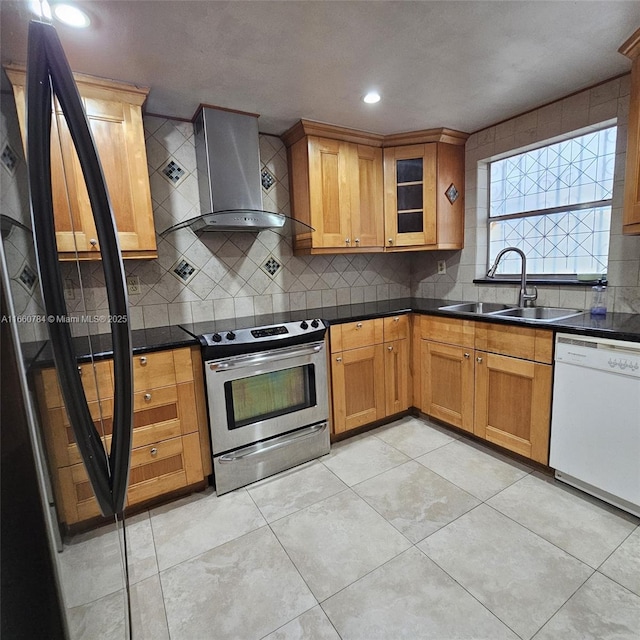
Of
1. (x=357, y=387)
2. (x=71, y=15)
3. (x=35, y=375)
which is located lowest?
(x=357, y=387)

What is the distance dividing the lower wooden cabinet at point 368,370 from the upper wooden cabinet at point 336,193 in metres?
0.66

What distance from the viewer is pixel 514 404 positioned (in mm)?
2172

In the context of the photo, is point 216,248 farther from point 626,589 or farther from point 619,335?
point 626,589

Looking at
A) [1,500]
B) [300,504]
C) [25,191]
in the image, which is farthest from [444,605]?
[25,191]

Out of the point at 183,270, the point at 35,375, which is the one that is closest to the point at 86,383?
the point at 35,375

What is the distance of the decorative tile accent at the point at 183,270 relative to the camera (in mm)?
2443

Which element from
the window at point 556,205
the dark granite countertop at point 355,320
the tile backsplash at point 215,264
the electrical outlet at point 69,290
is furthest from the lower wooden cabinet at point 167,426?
the window at point 556,205

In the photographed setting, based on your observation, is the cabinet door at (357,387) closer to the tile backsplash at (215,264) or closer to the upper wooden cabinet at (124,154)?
the tile backsplash at (215,264)

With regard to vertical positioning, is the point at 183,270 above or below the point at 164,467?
above

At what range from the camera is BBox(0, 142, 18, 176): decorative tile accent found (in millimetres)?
359

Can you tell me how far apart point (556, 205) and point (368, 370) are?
1773mm

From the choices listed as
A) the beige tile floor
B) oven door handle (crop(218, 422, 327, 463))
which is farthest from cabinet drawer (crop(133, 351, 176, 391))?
the beige tile floor

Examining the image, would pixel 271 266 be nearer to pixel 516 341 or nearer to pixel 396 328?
pixel 396 328

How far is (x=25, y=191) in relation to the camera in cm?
42
